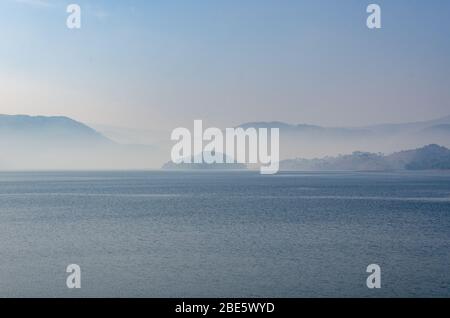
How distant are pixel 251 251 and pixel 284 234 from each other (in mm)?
11658

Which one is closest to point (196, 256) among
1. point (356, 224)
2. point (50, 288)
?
point (50, 288)

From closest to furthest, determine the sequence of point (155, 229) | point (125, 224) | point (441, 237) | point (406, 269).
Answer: point (406, 269) → point (441, 237) → point (155, 229) → point (125, 224)

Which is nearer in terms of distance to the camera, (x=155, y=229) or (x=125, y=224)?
(x=155, y=229)

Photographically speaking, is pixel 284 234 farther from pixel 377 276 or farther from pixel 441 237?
pixel 377 276

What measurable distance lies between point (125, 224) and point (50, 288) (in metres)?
35.0

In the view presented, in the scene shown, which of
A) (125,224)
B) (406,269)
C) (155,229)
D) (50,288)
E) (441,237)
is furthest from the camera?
(125,224)

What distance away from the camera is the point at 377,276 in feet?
116

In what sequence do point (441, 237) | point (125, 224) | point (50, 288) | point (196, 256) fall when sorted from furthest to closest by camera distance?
1. point (125, 224)
2. point (441, 237)
3. point (196, 256)
4. point (50, 288)
